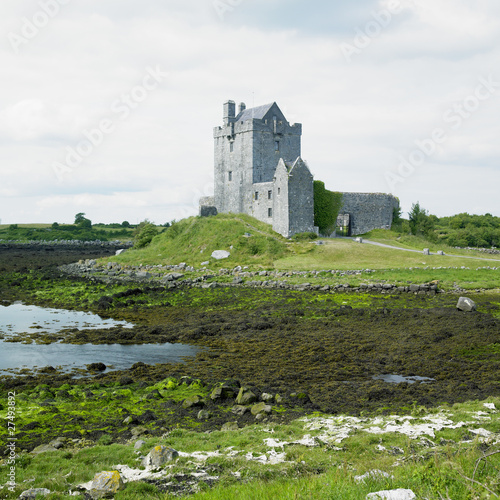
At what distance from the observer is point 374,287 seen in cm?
3447

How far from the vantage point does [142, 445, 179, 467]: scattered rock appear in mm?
9062

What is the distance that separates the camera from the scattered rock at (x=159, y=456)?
906 centimetres

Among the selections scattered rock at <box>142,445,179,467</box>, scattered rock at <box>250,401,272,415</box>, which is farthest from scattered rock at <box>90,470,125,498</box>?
scattered rock at <box>250,401,272,415</box>

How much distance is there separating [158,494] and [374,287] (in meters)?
28.5

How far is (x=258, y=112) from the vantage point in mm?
58719

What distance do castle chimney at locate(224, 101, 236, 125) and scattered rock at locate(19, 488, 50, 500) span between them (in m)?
56.2

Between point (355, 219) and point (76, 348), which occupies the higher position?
point (355, 219)

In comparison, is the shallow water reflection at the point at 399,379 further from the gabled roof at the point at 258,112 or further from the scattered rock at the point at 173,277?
the gabled roof at the point at 258,112

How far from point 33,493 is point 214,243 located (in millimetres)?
44652

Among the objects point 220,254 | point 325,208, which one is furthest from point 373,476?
point 325,208

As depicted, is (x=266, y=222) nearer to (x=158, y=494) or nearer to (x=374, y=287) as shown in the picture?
(x=374, y=287)

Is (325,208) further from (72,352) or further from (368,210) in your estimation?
(72,352)

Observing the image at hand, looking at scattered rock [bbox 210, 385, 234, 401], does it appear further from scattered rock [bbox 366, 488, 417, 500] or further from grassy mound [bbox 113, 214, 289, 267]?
grassy mound [bbox 113, 214, 289, 267]

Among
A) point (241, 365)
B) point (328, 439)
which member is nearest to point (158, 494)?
point (328, 439)
